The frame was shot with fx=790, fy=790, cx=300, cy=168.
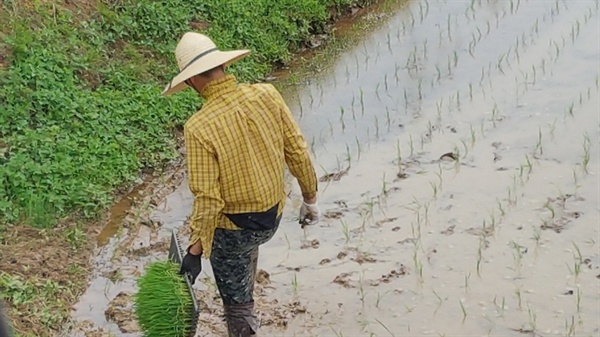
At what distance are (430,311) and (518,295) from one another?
1.47 ft

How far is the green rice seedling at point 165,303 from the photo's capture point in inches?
124

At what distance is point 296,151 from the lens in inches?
125

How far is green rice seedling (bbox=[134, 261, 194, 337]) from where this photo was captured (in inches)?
124

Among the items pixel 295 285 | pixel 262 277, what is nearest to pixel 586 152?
pixel 295 285

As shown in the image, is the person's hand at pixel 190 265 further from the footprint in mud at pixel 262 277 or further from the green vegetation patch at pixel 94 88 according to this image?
the green vegetation patch at pixel 94 88

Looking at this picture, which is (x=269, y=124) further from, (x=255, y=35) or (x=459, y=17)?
(x=459, y=17)

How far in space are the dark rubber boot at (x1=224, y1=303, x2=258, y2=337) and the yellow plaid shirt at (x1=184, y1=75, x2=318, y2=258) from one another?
48 cm

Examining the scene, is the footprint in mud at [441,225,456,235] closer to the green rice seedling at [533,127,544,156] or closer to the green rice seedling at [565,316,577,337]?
the green rice seedling at [565,316,577,337]

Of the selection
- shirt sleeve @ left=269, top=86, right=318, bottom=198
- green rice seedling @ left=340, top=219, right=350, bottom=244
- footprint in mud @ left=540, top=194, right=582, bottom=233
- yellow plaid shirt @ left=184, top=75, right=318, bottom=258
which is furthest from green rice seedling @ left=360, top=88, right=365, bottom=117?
yellow plaid shirt @ left=184, top=75, right=318, bottom=258

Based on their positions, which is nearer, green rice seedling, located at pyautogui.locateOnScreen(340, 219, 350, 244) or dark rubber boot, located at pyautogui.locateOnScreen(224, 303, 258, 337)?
dark rubber boot, located at pyautogui.locateOnScreen(224, 303, 258, 337)

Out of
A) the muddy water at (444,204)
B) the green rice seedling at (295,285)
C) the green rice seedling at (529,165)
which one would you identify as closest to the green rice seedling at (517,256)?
the muddy water at (444,204)

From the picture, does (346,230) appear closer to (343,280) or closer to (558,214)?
(343,280)

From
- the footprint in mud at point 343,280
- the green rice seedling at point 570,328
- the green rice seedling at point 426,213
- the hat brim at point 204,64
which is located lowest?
the green rice seedling at point 570,328

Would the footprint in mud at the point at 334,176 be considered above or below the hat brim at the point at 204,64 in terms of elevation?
below
